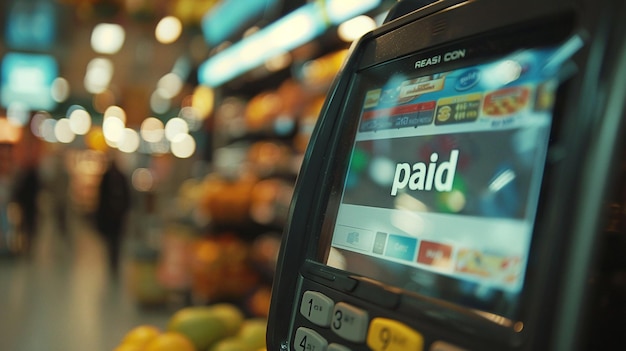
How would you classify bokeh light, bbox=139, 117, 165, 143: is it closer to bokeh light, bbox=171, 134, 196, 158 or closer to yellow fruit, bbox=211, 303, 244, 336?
bokeh light, bbox=171, 134, 196, 158

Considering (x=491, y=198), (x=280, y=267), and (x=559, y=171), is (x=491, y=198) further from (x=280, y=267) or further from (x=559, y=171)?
(x=280, y=267)

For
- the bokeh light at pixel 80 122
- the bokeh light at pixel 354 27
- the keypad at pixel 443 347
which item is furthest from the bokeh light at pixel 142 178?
the keypad at pixel 443 347

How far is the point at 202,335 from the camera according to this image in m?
1.58

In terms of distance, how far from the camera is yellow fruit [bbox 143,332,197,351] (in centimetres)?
140

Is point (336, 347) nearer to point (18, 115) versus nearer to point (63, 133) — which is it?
point (18, 115)

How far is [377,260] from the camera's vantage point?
79 centimetres

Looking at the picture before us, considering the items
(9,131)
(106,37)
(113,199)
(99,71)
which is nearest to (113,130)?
(9,131)

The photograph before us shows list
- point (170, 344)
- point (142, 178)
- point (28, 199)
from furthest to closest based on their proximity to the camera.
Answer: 1. point (142, 178)
2. point (28, 199)
3. point (170, 344)

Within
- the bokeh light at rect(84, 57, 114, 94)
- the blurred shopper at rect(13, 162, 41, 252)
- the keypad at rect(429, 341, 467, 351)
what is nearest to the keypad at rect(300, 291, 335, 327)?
the keypad at rect(429, 341, 467, 351)

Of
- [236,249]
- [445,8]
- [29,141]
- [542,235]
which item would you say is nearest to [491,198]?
[542,235]

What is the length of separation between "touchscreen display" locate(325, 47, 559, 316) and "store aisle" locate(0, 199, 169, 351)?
170 centimetres

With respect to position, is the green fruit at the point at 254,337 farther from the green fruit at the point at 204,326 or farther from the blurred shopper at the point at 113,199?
the blurred shopper at the point at 113,199

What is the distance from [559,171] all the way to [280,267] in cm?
46

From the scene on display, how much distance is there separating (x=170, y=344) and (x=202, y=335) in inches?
7.0
